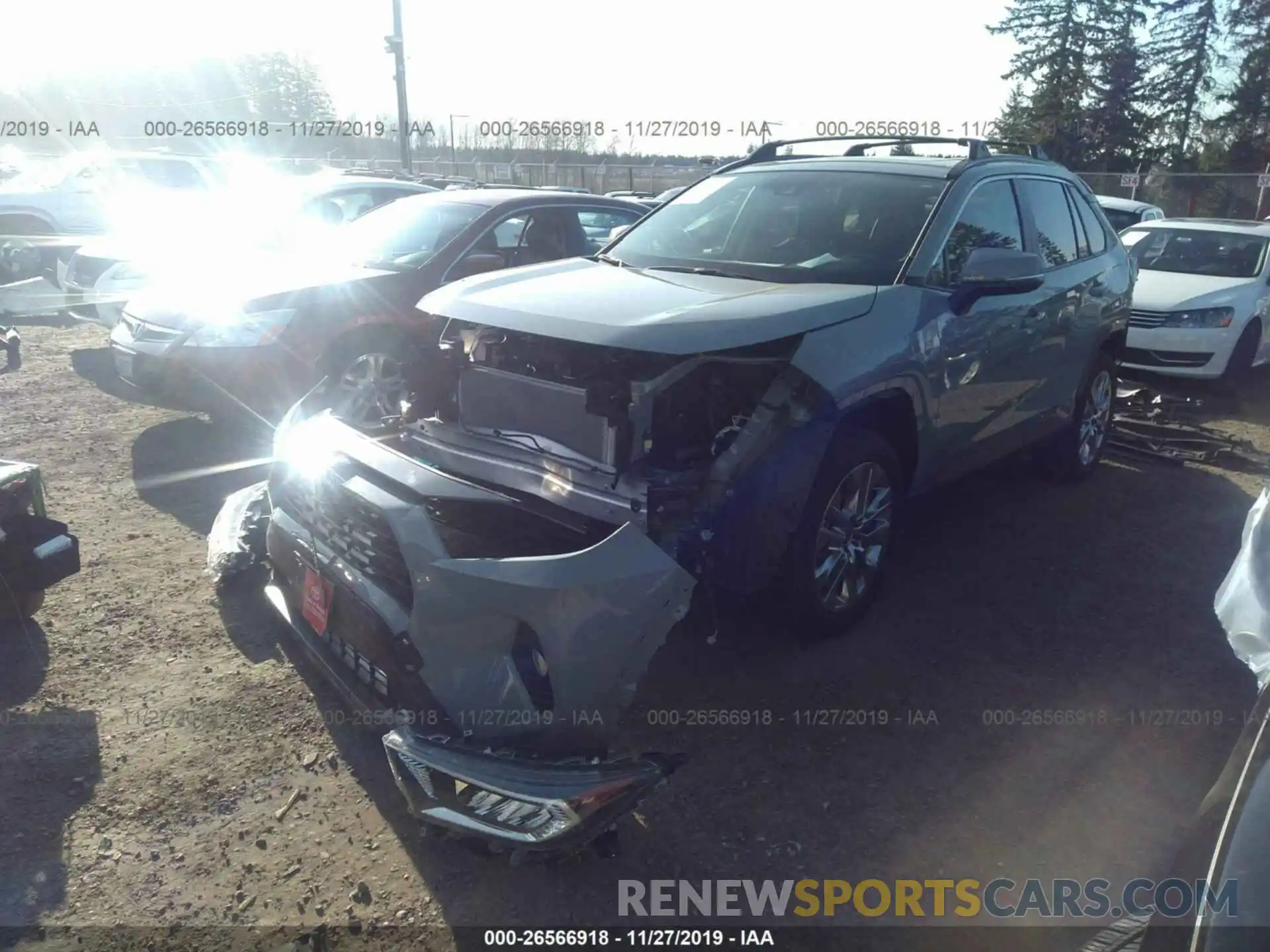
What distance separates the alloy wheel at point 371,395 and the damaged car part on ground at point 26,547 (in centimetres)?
122

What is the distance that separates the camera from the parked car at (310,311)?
612cm

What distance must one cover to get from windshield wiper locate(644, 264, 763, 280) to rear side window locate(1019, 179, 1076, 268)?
1854mm

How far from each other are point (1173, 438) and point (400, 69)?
17461 millimetres

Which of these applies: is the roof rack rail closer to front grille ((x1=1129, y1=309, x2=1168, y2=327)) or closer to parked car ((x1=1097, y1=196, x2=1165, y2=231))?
front grille ((x1=1129, y1=309, x2=1168, y2=327))

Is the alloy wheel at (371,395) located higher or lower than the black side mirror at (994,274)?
lower

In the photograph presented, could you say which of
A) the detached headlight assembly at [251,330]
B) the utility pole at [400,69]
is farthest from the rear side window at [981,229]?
the utility pole at [400,69]

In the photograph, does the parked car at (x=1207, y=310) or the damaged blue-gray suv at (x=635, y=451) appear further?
the parked car at (x=1207, y=310)

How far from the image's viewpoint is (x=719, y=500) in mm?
3043

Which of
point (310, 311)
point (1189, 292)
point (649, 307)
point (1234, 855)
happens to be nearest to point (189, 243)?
point (310, 311)

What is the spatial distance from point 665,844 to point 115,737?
77.4 inches

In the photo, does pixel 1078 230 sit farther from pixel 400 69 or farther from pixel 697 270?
pixel 400 69

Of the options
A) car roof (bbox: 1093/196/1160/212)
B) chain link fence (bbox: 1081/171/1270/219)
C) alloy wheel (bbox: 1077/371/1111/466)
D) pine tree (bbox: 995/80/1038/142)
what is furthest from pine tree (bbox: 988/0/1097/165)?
alloy wheel (bbox: 1077/371/1111/466)

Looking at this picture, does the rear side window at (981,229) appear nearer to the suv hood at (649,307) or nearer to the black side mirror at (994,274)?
the black side mirror at (994,274)

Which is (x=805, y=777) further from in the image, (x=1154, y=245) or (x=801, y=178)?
(x=1154, y=245)
